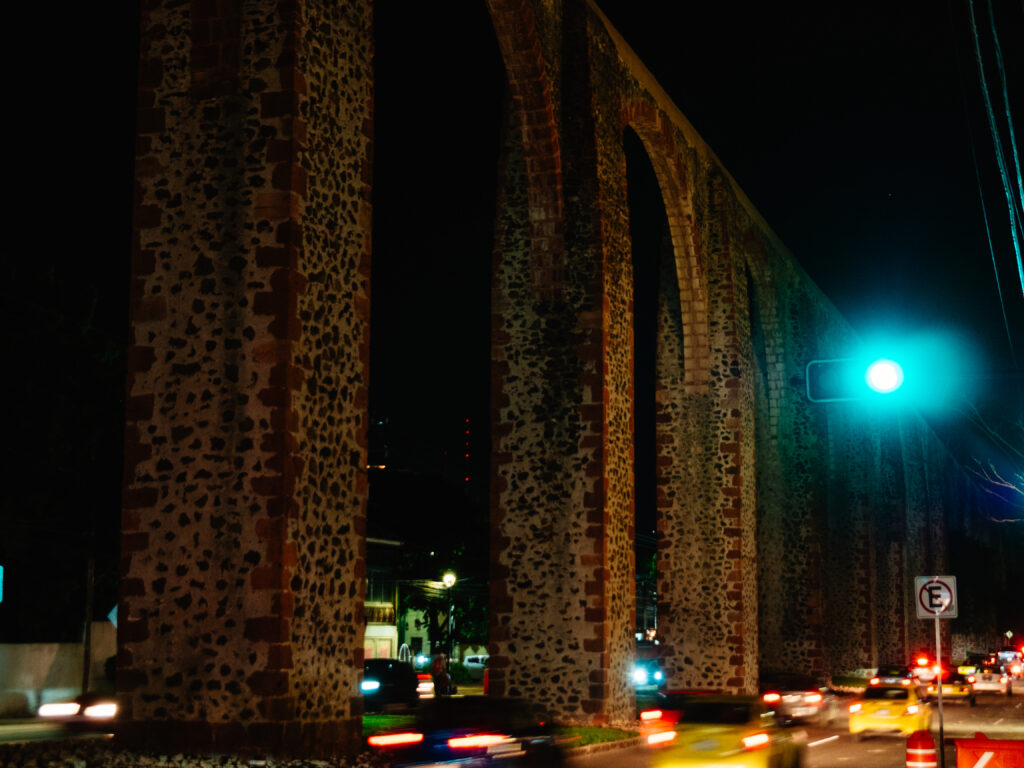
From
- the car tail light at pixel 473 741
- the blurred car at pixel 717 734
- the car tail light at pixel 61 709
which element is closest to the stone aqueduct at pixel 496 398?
the car tail light at pixel 473 741

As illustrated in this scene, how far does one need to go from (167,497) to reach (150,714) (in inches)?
78.4

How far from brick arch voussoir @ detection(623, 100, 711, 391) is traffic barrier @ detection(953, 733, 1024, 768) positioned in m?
14.9

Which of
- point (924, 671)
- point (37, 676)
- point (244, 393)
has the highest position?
point (244, 393)

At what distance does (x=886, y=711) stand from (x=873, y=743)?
621 mm

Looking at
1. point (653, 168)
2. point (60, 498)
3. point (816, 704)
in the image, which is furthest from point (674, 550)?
point (60, 498)

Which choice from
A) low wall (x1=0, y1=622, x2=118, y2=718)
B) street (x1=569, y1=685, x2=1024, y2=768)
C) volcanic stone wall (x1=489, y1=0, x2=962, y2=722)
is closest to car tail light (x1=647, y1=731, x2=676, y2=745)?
street (x1=569, y1=685, x2=1024, y2=768)

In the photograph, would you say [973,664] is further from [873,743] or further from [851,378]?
[851,378]

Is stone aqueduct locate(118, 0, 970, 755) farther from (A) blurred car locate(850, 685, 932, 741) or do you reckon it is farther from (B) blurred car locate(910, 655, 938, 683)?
(A) blurred car locate(850, 685, 932, 741)

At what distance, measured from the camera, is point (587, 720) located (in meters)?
20.9

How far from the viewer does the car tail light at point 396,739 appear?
36.8 ft

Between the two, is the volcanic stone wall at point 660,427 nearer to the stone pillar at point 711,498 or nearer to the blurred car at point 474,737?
the stone pillar at point 711,498

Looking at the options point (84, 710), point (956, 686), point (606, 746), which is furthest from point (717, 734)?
point (956, 686)

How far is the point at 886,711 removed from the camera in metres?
23.2

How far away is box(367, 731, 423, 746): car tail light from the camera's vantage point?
1120 centimetres
